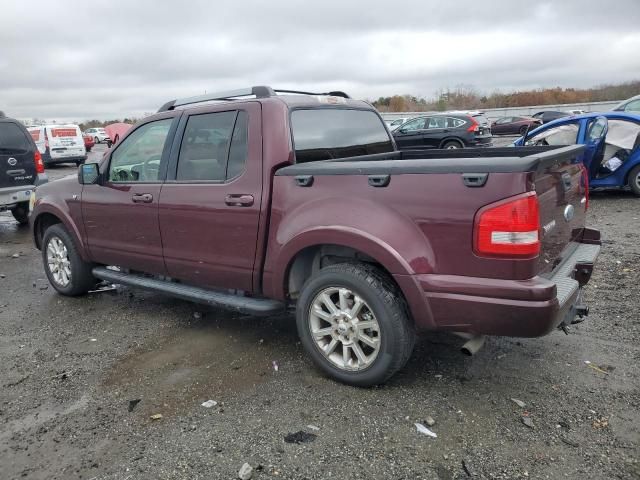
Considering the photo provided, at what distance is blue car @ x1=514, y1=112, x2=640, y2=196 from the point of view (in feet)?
30.8

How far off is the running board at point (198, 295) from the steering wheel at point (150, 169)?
901 millimetres

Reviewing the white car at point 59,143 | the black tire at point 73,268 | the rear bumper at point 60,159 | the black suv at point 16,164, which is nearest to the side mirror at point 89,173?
the black tire at point 73,268

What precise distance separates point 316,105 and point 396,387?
7.15 feet

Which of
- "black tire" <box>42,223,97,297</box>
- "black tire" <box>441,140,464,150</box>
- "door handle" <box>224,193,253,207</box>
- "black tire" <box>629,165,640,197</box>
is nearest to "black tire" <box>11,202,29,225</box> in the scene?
"black tire" <box>42,223,97,297</box>

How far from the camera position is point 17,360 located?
13.9 ft

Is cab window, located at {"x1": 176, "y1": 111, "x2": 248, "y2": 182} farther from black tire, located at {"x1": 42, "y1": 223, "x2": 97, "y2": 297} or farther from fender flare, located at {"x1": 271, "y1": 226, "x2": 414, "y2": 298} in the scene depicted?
black tire, located at {"x1": 42, "y1": 223, "x2": 97, "y2": 297}

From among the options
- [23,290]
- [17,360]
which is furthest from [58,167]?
[17,360]

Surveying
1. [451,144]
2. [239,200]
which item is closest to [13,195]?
[239,200]

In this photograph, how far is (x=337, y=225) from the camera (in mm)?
3359

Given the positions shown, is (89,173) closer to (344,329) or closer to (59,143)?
(344,329)

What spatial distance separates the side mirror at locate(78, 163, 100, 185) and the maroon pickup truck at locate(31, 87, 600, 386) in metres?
0.01

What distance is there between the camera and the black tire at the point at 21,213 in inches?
413

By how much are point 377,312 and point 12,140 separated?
8.64m

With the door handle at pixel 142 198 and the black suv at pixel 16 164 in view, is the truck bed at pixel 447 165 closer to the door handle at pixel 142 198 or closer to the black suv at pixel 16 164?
the door handle at pixel 142 198
